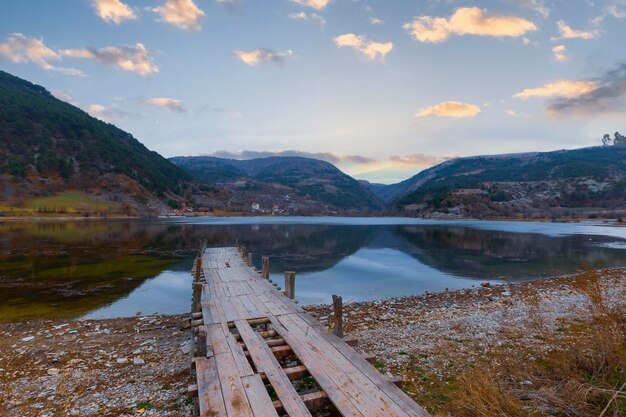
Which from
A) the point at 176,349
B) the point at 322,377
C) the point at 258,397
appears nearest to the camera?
the point at 258,397

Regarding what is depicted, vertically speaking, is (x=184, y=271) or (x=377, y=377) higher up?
(x=377, y=377)

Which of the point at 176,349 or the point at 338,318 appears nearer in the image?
the point at 338,318

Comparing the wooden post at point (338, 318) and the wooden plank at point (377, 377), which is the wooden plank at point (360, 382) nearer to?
the wooden plank at point (377, 377)

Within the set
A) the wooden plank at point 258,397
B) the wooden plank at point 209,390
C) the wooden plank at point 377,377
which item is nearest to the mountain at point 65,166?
the wooden plank at point 209,390

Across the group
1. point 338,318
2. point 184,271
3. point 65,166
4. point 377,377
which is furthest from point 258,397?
point 65,166

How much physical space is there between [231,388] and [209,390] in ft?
1.31

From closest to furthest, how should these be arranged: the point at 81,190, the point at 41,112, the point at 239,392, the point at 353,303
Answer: the point at 239,392 < the point at 353,303 < the point at 81,190 < the point at 41,112

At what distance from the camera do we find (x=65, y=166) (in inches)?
6073

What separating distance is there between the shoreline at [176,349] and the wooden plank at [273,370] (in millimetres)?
1934

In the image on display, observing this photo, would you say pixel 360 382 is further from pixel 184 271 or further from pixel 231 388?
pixel 184 271

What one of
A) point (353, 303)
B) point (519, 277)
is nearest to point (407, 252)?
point (519, 277)

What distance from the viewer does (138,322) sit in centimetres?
1502

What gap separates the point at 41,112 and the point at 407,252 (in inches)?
8719

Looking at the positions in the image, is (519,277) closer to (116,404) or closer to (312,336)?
(312,336)
